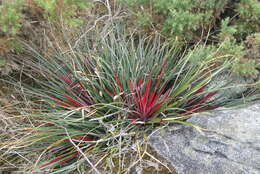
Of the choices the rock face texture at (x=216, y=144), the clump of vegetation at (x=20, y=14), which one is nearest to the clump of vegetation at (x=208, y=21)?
the rock face texture at (x=216, y=144)

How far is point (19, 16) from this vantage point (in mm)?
1826

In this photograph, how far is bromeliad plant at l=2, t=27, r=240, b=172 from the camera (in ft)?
5.57

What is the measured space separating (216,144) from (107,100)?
33.8 inches

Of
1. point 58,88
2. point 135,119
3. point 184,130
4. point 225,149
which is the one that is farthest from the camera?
point 58,88

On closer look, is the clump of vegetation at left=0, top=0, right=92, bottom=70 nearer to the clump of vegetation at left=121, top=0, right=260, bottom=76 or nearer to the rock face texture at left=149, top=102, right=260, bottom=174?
the clump of vegetation at left=121, top=0, right=260, bottom=76

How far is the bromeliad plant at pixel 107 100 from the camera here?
5.57 feet

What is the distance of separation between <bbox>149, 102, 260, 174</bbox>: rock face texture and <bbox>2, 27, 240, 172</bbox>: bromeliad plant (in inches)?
4.8

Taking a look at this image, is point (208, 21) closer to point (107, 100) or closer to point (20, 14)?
point (107, 100)

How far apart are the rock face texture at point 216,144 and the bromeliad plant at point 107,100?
0.12 metres

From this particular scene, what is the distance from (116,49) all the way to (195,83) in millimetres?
748

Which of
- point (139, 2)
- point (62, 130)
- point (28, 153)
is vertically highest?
point (139, 2)

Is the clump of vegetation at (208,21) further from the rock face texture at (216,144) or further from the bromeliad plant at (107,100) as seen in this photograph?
the rock face texture at (216,144)

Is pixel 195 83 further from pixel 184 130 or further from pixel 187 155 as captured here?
pixel 187 155

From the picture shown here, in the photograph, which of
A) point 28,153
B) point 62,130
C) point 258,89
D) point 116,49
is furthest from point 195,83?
point 28,153
